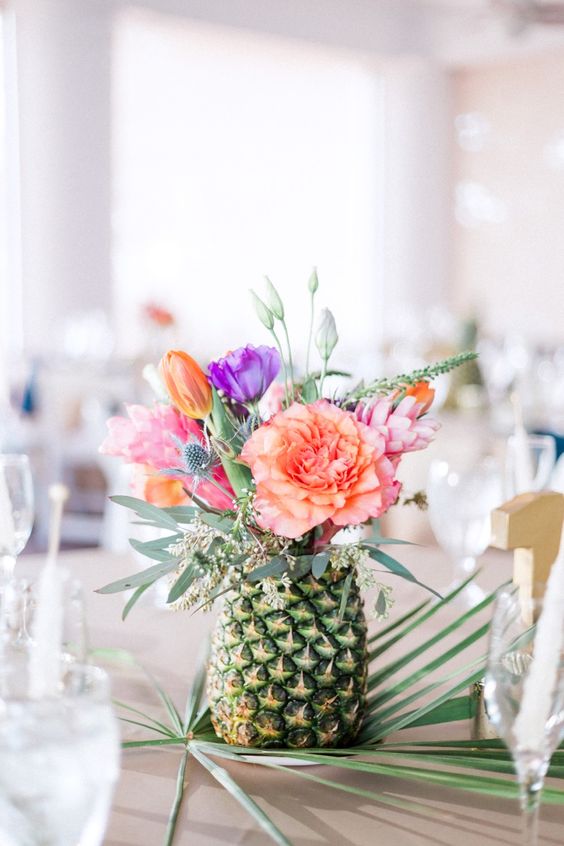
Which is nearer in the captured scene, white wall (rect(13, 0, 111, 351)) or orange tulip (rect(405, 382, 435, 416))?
orange tulip (rect(405, 382, 435, 416))

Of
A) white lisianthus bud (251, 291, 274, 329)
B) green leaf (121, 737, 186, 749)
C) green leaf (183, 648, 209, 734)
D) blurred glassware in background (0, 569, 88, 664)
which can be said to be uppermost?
white lisianthus bud (251, 291, 274, 329)

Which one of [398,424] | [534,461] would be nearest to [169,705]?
[398,424]

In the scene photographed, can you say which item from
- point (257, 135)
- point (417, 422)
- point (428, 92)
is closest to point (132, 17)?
point (257, 135)

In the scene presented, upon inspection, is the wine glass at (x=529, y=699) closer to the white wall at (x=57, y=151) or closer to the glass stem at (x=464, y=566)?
the glass stem at (x=464, y=566)

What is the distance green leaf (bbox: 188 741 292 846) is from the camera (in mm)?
779

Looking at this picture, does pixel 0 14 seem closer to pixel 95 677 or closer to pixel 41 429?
pixel 41 429

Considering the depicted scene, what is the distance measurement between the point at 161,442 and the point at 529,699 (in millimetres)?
400

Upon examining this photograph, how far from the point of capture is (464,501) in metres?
1.42

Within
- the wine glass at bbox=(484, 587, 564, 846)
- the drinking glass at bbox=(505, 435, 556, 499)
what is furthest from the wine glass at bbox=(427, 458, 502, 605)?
the wine glass at bbox=(484, 587, 564, 846)

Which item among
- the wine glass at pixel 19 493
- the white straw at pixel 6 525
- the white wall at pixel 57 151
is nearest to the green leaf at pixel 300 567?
the white straw at pixel 6 525

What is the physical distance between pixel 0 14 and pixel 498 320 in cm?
492

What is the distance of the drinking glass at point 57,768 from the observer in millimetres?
644

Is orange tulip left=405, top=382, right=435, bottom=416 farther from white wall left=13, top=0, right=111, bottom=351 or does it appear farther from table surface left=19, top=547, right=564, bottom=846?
white wall left=13, top=0, right=111, bottom=351

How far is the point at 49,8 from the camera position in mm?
7168
